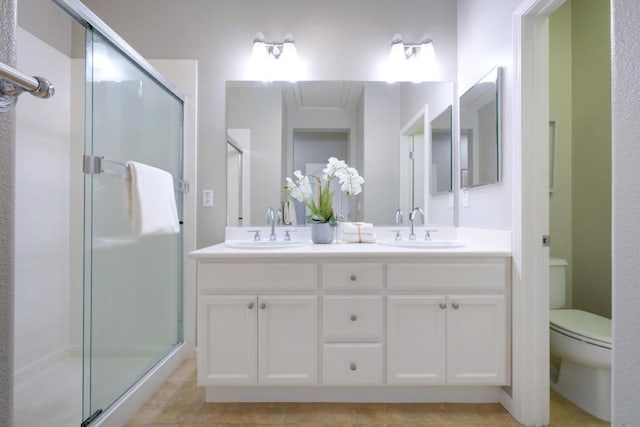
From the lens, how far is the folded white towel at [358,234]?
7.09 feet

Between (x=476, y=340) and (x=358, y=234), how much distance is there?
0.84 meters

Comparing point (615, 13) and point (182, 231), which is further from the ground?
point (615, 13)

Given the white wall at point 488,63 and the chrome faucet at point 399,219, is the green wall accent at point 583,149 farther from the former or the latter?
the chrome faucet at point 399,219

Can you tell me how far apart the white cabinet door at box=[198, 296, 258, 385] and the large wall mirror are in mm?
715

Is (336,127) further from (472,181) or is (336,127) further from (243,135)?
(472,181)

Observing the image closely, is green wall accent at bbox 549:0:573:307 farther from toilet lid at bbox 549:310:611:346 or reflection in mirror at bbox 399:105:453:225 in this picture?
reflection in mirror at bbox 399:105:453:225

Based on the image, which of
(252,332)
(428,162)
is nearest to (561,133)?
(428,162)

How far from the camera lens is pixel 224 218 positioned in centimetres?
231

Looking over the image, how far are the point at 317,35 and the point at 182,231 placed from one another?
1522 millimetres

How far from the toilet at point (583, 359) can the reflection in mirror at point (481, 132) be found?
808 mm

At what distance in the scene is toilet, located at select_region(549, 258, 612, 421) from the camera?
63.2 inches

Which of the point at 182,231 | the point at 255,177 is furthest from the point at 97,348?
the point at 255,177

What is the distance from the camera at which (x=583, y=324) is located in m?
1.79

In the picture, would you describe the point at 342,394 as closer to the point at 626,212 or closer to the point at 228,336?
the point at 228,336
